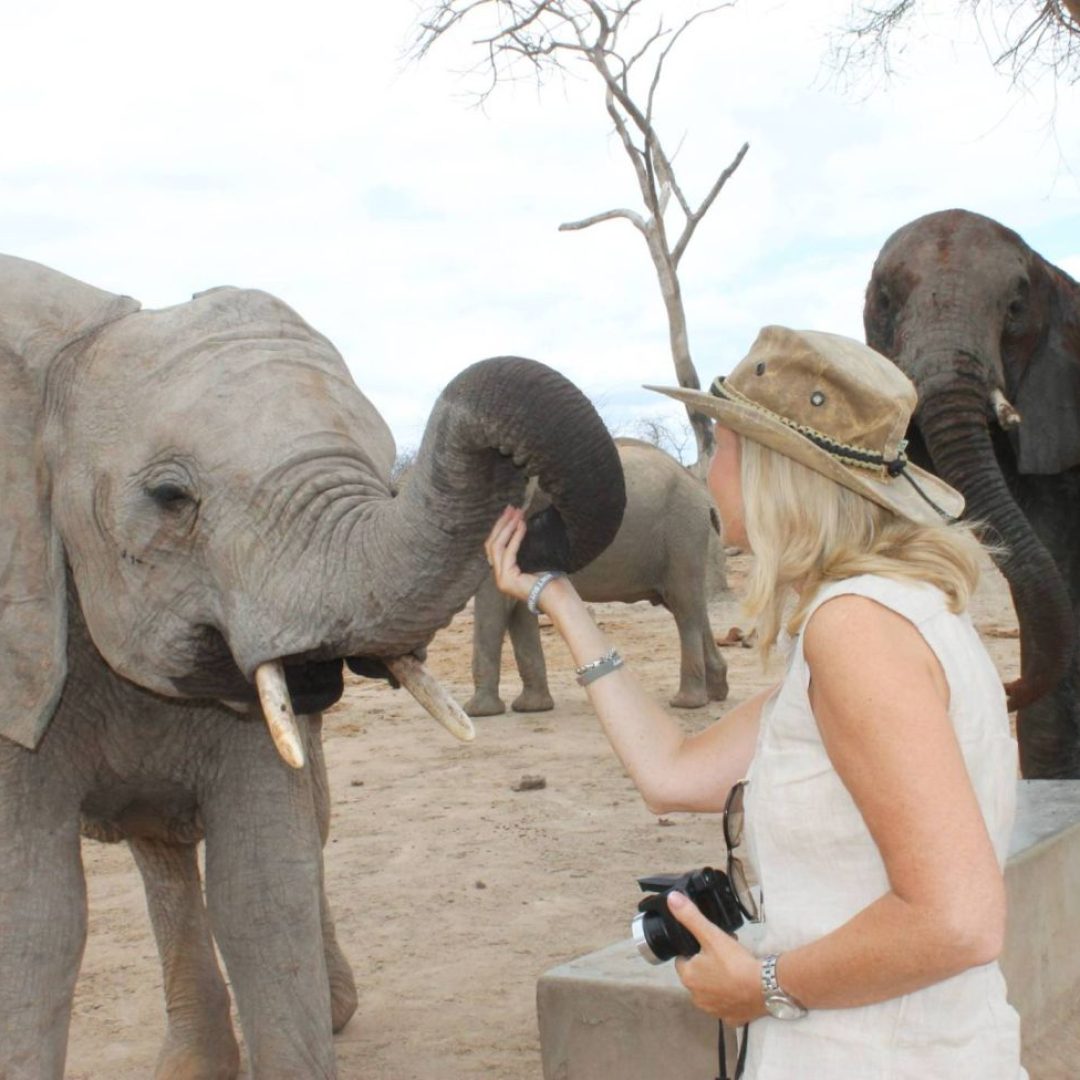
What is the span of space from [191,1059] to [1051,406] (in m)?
3.49

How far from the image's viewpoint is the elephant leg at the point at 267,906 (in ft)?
10.9

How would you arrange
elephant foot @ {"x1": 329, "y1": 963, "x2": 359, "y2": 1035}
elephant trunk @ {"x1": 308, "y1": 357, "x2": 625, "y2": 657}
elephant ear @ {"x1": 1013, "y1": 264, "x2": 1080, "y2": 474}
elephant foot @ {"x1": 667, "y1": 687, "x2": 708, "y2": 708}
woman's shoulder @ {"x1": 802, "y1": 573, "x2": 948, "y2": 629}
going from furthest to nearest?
elephant foot @ {"x1": 667, "y1": 687, "x2": 708, "y2": 708}, elephant ear @ {"x1": 1013, "y1": 264, "x2": 1080, "y2": 474}, elephant foot @ {"x1": 329, "y1": 963, "x2": 359, "y2": 1035}, elephant trunk @ {"x1": 308, "y1": 357, "x2": 625, "y2": 657}, woman's shoulder @ {"x1": 802, "y1": 573, "x2": 948, "y2": 629}

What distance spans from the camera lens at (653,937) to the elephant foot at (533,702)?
7.70 meters

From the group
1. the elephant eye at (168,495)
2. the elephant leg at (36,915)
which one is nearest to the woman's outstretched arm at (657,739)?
the elephant eye at (168,495)

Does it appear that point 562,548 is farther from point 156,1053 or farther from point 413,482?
point 156,1053

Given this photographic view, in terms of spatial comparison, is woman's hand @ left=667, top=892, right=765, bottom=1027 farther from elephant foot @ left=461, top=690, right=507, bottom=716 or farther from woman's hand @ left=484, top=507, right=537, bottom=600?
elephant foot @ left=461, top=690, right=507, bottom=716

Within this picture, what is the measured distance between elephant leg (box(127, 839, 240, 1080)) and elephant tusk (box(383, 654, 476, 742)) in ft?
4.12

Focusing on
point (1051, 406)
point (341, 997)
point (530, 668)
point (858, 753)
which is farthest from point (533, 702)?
point (858, 753)

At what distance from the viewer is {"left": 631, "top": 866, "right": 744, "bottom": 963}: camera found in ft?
7.10

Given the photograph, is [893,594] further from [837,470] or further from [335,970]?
[335,970]

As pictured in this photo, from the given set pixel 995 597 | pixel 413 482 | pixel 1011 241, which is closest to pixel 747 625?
pixel 413 482

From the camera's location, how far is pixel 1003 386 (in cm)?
558

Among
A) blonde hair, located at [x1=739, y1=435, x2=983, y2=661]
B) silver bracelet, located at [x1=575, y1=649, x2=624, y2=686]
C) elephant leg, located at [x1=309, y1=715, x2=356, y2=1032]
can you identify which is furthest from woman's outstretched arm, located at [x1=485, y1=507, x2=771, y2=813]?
elephant leg, located at [x1=309, y1=715, x2=356, y2=1032]

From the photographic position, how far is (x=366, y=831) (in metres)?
6.88
